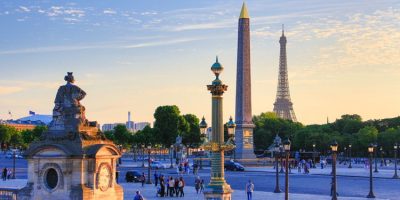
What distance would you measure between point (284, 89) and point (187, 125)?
85159mm

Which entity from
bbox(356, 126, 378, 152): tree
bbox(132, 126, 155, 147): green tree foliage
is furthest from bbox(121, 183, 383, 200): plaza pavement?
bbox(356, 126, 378, 152): tree

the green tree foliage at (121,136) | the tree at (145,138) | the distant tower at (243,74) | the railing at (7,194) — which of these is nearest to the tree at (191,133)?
the tree at (145,138)

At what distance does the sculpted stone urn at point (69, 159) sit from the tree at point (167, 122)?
278 ft

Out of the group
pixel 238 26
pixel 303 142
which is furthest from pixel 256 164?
pixel 303 142

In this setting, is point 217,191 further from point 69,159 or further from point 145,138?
point 145,138

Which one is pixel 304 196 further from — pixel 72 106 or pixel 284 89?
pixel 284 89

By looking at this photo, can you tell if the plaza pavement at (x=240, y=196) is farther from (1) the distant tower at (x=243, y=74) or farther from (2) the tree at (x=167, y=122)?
(2) the tree at (x=167, y=122)

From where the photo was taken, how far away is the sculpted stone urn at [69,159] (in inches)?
765

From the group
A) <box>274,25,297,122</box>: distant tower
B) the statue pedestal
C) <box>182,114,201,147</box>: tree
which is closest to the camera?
the statue pedestal

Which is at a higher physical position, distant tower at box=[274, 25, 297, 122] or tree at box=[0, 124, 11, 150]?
distant tower at box=[274, 25, 297, 122]

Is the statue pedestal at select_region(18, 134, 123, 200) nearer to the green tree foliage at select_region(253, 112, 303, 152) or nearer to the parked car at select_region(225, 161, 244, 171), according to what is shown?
the parked car at select_region(225, 161, 244, 171)

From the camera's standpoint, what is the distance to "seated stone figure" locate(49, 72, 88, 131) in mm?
20000

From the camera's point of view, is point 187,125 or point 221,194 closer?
point 221,194

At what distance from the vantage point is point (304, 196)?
38.8 m
